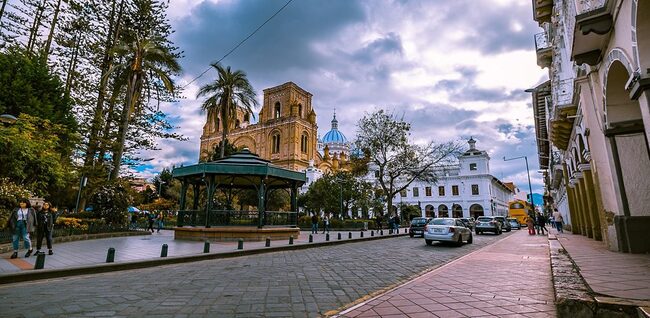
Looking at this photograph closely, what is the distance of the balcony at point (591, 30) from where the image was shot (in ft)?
20.2

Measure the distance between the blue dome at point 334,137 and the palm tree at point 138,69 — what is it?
64558mm

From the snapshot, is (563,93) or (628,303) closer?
(628,303)

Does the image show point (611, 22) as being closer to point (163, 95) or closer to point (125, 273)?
point (125, 273)

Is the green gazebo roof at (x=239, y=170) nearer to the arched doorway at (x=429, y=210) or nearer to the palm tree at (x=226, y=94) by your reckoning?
the palm tree at (x=226, y=94)

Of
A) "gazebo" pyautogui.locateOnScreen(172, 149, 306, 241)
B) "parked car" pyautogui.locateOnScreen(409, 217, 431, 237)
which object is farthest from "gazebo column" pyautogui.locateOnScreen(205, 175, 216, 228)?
"parked car" pyautogui.locateOnScreen(409, 217, 431, 237)

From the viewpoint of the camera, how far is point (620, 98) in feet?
23.6

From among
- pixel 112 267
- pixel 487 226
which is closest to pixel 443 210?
pixel 487 226

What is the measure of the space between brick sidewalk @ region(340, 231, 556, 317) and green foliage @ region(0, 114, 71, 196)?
14318 millimetres

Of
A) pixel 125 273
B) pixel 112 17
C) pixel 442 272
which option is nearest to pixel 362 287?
pixel 442 272

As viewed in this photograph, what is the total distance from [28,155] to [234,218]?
337 inches

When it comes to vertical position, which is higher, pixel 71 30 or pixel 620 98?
pixel 71 30

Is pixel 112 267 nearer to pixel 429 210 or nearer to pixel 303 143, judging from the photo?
pixel 429 210

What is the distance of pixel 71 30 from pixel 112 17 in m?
2.61

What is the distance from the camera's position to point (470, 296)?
528 centimetres
